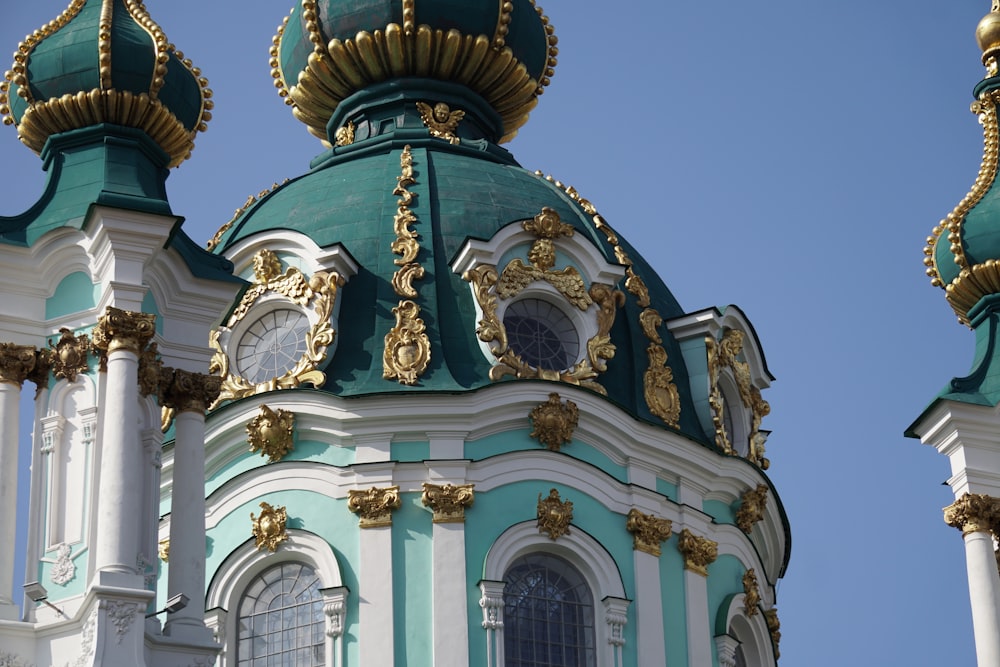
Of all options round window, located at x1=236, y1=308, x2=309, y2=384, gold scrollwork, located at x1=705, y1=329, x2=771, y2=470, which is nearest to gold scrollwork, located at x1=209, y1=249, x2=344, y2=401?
round window, located at x1=236, y1=308, x2=309, y2=384

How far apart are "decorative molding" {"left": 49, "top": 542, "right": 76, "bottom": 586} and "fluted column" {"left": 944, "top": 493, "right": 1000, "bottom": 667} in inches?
417

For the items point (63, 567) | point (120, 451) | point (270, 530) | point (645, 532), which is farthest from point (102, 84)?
point (645, 532)

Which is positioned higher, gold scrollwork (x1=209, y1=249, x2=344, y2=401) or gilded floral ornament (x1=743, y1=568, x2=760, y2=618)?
gold scrollwork (x1=209, y1=249, x2=344, y2=401)

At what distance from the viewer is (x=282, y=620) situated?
1271 inches

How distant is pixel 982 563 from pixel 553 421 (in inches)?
200

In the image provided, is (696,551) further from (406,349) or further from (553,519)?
(406,349)

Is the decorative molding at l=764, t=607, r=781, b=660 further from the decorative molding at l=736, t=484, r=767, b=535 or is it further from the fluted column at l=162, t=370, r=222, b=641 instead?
the fluted column at l=162, t=370, r=222, b=641

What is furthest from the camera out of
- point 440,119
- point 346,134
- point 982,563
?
point 346,134

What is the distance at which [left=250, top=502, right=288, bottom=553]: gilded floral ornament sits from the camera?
32.3 metres

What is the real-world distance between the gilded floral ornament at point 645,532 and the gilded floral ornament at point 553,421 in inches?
47.5

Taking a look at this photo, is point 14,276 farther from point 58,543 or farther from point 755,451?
point 755,451

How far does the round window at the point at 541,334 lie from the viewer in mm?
33688

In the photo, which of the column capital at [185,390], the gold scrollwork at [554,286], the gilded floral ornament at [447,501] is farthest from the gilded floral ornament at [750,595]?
the column capital at [185,390]

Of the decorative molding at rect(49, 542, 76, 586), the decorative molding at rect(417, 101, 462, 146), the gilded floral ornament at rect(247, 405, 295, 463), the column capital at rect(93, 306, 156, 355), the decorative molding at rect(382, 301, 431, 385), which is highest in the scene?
the decorative molding at rect(417, 101, 462, 146)
